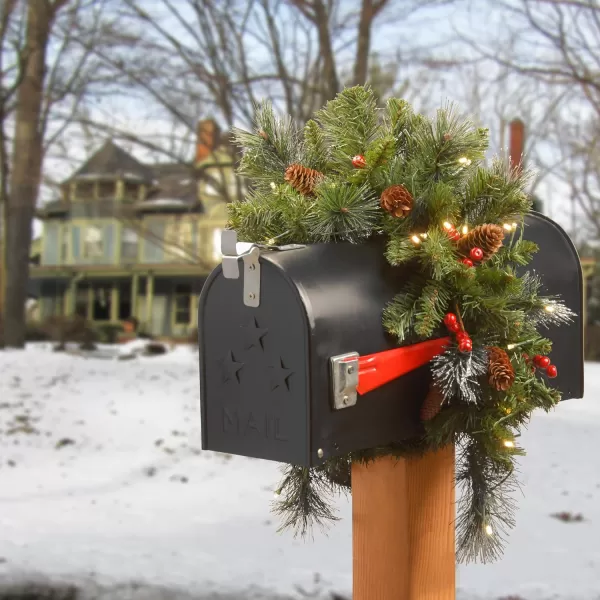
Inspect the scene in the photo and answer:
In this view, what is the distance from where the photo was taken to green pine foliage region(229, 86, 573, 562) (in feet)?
5.03

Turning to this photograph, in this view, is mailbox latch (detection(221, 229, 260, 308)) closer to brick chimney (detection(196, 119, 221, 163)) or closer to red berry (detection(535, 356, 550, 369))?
red berry (detection(535, 356, 550, 369))

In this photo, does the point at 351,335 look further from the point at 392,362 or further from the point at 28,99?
the point at 28,99

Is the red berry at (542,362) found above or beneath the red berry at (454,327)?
beneath

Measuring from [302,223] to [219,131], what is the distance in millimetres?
8150

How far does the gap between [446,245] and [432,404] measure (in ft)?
1.18

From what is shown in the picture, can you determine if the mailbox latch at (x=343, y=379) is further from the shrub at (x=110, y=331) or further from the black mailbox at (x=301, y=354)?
the shrub at (x=110, y=331)

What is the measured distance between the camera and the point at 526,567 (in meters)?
3.38

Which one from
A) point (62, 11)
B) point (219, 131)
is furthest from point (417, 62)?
point (62, 11)

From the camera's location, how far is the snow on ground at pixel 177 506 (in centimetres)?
333

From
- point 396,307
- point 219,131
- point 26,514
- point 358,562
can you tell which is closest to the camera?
point 396,307

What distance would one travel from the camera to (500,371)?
5.00 feet

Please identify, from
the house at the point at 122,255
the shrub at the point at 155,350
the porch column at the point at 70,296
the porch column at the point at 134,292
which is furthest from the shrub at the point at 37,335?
the porch column at the point at 70,296

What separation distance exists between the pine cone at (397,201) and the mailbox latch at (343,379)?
363mm

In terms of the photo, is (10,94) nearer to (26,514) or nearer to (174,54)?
(174,54)
